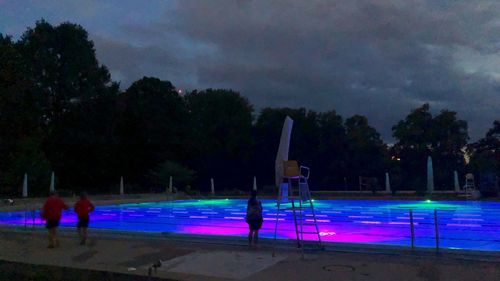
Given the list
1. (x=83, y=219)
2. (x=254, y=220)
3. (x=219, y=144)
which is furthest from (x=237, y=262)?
(x=219, y=144)

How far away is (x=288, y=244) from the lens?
12.1 m

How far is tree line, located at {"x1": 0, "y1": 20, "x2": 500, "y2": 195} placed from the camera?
4712 centimetres

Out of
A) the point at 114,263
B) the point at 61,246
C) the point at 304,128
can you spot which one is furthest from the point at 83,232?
the point at 304,128

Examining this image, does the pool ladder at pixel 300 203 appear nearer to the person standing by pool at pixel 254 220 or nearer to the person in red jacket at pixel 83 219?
the person standing by pool at pixel 254 220

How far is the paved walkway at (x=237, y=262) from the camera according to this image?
8.75 m

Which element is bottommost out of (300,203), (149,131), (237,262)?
(237,262)

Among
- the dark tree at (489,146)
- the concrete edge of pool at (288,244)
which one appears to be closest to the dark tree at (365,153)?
the dark tree at (489,146)

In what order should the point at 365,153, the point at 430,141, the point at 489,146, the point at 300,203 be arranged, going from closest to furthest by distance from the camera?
1. the point at 300,203
2. the point at 430,141
3. the point at 365,153
4. the point at 489,146

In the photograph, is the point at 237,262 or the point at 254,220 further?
the point at 254,220

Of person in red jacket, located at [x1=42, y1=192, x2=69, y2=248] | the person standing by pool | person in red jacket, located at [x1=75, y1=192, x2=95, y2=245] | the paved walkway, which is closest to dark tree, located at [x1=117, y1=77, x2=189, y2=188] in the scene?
person in red jacket, located at [x1=75, y1=192, x2=95, y2=245]

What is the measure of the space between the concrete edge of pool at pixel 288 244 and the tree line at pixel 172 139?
90.7ft

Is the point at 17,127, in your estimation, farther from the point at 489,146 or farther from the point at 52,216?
the point at 489,146

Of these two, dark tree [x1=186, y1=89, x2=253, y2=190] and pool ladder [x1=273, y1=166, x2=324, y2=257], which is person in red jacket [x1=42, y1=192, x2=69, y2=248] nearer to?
pool ladder [x1=273, y1=166, x2=324, y2=257]

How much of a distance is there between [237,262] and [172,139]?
1677 inches
